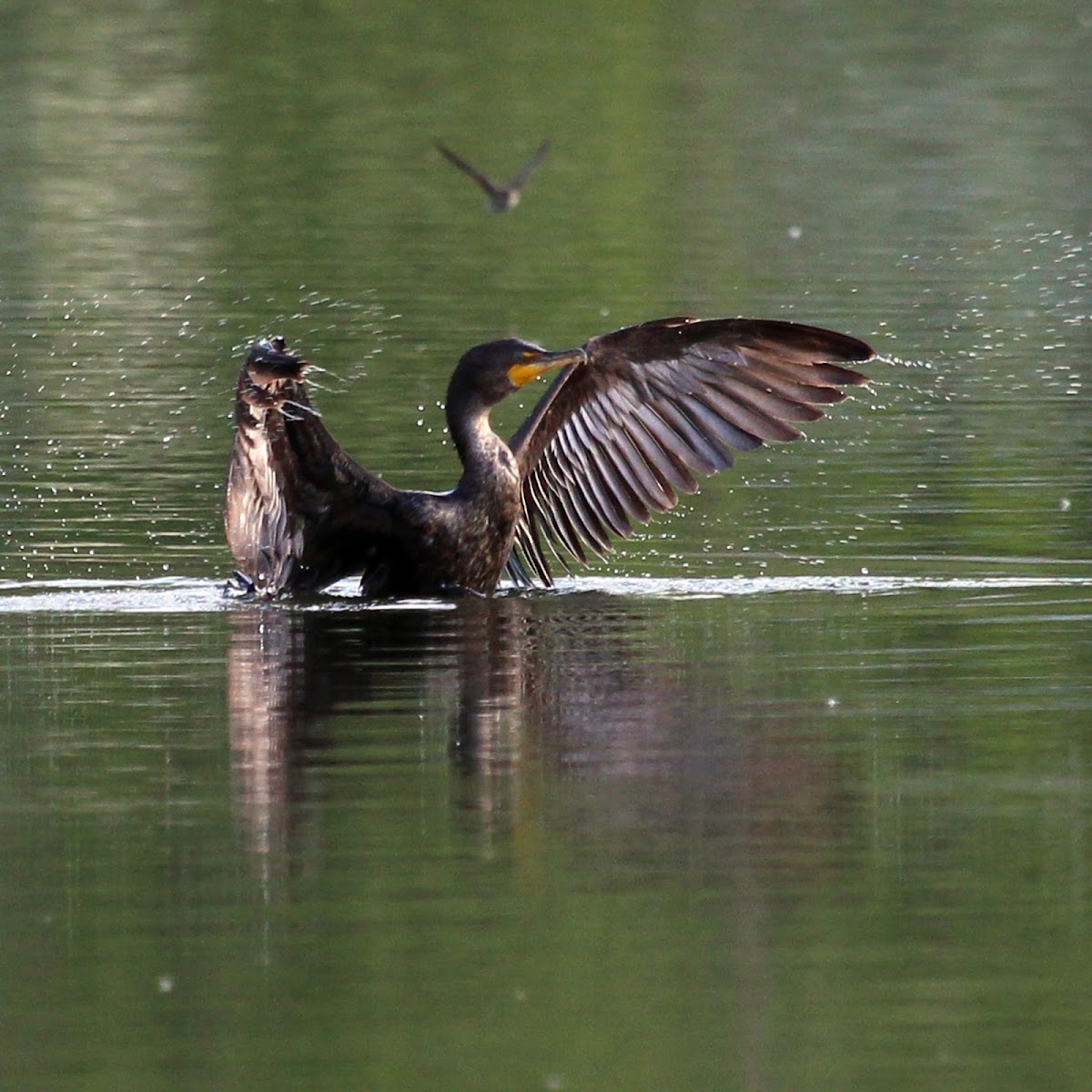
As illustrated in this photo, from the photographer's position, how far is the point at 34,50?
121 feet

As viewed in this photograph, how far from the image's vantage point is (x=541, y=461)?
463 inches

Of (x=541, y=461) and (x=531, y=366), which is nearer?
(x=531, y=366)

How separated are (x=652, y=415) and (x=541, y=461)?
0.53m

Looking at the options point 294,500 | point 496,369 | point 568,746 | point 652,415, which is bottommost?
point 568,746

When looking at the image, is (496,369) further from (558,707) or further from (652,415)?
(558,707)

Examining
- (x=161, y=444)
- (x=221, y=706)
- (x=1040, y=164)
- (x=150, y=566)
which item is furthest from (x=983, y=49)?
(x=221, y=706)

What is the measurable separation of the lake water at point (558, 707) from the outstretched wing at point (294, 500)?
0.17m

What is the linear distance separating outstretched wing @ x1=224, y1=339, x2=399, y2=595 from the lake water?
0.17 m

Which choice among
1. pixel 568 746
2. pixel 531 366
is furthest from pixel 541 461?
pixel 568 746

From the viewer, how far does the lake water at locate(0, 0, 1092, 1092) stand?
5941 mm

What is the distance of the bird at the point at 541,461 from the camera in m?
10.6

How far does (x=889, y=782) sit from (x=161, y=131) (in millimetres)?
22781

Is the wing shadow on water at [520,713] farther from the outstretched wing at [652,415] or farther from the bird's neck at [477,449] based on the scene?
the outstretched wing at [652,415]

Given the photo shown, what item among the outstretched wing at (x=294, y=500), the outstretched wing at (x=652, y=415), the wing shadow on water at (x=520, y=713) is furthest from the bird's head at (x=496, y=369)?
the wing shadow on water at (x=520, y=713)
